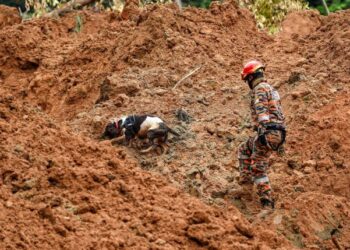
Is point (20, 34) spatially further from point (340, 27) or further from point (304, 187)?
point (304, 187)

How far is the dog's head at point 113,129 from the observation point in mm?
9977

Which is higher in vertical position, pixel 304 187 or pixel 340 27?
pixel 340 27

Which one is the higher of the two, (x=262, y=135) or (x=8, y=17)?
(x=8, y=17)

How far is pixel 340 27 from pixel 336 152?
4.84m

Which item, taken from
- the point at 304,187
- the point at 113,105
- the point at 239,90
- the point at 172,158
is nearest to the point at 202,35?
the point at 239,90

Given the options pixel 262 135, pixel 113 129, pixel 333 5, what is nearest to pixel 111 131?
pixel 113 129

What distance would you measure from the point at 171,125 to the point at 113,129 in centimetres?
99

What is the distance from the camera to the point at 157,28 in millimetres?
13016

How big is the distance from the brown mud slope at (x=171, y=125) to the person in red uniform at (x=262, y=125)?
0.33m

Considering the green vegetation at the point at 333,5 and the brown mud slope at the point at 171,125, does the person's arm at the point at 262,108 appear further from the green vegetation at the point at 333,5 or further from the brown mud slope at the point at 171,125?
the green vegetation at the point at 333,5

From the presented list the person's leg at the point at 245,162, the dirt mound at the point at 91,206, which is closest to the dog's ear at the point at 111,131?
the dirt mound at the point at 91,206

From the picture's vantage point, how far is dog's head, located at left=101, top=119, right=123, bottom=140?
9.98m

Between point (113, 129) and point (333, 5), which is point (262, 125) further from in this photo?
point (333, 5)

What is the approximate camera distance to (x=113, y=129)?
1002 centimetres
